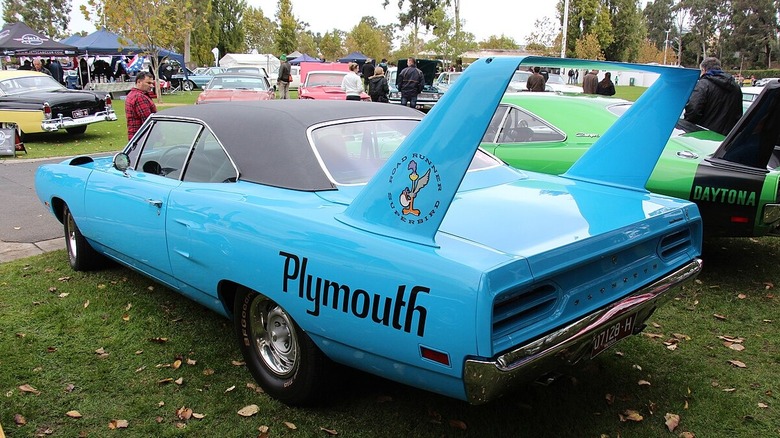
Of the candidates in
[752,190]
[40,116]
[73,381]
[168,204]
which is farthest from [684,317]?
[40,116]

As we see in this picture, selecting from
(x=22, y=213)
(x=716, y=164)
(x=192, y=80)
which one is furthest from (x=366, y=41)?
(x=716, y=164)

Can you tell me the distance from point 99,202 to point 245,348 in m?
1.80

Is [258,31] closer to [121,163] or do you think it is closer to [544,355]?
[121,163]

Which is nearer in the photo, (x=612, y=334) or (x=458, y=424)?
(x=612, y=334)

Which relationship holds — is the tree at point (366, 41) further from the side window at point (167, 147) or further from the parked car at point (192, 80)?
the side window at point (167, 147)

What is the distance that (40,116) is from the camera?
12.5 meters

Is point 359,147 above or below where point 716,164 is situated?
above

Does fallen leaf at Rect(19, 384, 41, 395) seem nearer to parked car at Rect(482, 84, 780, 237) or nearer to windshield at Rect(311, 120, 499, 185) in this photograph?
windshield at Rect(311, 120, 499, 185)

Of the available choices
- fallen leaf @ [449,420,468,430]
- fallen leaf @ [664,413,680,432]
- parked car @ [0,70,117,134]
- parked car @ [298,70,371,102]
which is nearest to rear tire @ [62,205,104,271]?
fallen leaf @ [449,420,468,430]

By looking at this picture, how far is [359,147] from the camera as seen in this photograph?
3469mm

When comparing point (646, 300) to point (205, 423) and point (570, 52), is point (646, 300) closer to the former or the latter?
point (205, 423)

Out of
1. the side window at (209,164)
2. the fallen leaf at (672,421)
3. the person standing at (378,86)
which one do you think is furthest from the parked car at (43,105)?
the fallen leaf at (672,421)

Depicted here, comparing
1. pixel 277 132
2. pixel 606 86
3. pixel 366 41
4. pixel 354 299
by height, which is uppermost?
pixel 366 41

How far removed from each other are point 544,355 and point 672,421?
1167 millimetres
